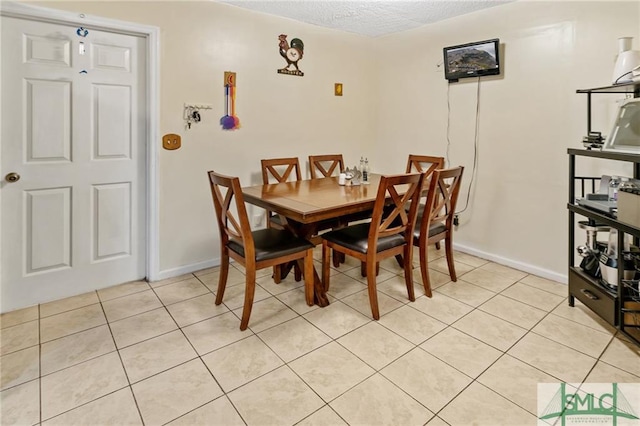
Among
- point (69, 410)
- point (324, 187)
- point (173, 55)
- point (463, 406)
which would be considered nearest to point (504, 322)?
point (463, 406)

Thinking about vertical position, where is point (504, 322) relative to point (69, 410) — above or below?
above

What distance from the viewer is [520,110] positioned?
3.10 m

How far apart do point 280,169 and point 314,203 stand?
1.38 meters

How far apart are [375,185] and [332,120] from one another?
49.8 inches

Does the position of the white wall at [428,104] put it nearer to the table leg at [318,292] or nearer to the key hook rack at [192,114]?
the key hook rack at [192,114]

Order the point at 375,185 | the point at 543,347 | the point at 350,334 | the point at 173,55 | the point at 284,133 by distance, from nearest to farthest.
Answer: the point at 543,347
the point at 350,334
the point at 173,55
the point at 375,185
the point at 284,133

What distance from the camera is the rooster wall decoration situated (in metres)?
3.47

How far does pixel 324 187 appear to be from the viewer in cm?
298

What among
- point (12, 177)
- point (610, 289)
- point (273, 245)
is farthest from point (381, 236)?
point (12, 177)

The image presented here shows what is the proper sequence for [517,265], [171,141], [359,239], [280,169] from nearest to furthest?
[359,239]
[171,141]
[517,265]
[280,169]

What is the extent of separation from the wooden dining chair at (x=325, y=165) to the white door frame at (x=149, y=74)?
146cm

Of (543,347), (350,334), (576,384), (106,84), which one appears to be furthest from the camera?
(106,84)

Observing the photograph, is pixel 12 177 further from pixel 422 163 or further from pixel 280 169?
pixel 422 163

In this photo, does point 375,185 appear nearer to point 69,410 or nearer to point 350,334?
point 350,334
